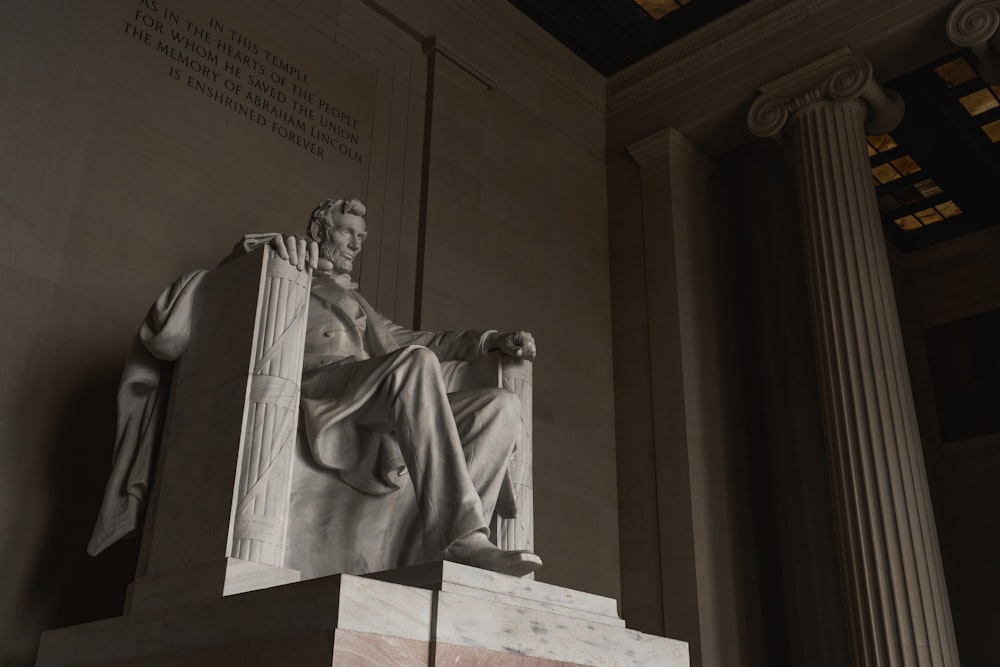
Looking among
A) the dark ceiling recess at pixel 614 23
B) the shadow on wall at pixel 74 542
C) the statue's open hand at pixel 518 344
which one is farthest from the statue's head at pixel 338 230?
the dark ceiling recess at pixel 614 23

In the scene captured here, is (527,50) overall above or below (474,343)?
above

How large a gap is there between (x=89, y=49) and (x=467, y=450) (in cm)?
352

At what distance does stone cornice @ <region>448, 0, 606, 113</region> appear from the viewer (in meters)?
8.88

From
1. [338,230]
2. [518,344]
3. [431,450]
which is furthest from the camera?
[338,230]

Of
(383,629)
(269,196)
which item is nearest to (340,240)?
(269,196)

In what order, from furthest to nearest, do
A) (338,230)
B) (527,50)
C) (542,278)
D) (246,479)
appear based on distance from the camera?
(527,50), (542,278), (338,230), (246,479)

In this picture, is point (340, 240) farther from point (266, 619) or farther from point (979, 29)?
point (979, 29)

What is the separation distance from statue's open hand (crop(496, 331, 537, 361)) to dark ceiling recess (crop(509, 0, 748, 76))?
5076mm

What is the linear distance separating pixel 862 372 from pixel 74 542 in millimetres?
5482

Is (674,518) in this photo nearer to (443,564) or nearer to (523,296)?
(523,296)

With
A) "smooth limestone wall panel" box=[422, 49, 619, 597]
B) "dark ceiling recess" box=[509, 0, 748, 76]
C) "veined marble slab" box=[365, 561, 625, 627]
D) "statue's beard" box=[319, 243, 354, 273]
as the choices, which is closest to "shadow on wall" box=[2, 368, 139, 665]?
"statue's beard" box=[319, 243, 354, 273]

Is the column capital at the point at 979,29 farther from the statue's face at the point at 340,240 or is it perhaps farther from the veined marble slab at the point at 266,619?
the veined marble slab at the point at 266,619

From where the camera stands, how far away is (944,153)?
10820 mm

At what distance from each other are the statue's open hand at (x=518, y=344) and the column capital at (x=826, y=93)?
4.60 metres
